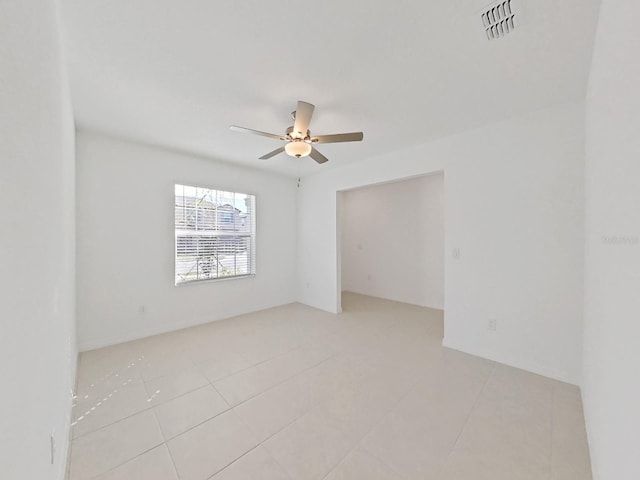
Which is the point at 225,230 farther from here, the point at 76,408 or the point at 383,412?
the point at 383,412

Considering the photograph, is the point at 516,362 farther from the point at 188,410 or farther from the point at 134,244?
the point at 134,244

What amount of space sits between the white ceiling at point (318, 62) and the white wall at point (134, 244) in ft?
1.74

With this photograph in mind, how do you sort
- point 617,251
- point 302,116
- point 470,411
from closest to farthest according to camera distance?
point 617,251, point 470,411, point 302,116

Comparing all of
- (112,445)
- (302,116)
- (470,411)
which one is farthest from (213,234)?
(470,411)

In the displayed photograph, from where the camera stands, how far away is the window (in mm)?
3541

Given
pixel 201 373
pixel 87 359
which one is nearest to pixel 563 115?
pixel 201 373

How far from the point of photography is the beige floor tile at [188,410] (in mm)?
1689

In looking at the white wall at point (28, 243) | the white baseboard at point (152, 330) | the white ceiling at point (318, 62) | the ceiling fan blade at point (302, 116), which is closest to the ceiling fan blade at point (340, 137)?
the ceiling fan blade at point (302, 116)

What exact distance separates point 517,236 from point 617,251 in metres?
1.64

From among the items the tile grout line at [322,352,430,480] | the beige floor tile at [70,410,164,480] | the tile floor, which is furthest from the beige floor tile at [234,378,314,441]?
the beige floor tile at [70,410,164,480]

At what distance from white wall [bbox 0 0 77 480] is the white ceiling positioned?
51cm

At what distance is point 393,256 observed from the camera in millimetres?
5211

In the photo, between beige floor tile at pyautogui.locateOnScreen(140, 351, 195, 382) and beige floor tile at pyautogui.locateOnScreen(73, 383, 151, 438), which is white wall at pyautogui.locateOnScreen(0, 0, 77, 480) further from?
beige floor tile at pyautogui.locateOnScreen(140, 351, 195, 382)

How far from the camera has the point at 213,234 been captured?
3.86 meters
